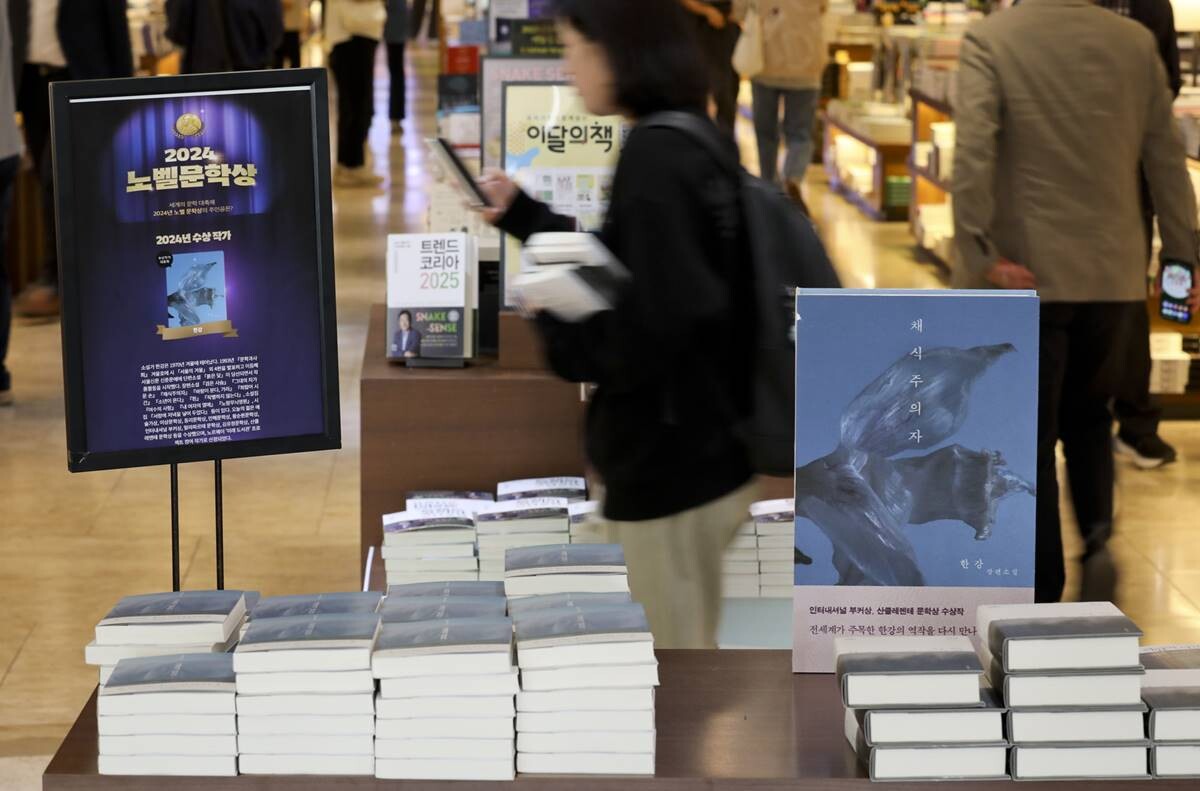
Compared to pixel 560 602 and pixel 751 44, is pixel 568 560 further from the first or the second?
pixel 751 44

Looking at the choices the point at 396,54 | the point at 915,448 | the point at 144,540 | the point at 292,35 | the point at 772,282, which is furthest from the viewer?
the point at 396,54

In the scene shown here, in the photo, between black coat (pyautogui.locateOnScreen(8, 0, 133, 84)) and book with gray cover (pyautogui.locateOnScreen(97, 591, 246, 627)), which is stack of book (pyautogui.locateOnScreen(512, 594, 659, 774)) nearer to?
book with gray cover (pyautogui.locateOnScreen(97, 591, 246, 627))

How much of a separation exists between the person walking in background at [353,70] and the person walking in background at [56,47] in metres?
4.47

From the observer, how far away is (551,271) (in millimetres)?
2328

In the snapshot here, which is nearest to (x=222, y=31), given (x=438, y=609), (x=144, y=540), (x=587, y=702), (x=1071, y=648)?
(x=144, y=540)

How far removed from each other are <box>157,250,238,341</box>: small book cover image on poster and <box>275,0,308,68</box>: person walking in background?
11713 mm

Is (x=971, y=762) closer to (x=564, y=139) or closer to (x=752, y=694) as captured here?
(x=752, y=694)

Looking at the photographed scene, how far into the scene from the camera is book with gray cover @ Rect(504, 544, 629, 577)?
2.26 meters

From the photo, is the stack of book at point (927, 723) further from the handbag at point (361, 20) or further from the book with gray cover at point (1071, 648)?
the handbag at point (361, 20)

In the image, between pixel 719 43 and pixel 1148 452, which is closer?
pixel 1148 452

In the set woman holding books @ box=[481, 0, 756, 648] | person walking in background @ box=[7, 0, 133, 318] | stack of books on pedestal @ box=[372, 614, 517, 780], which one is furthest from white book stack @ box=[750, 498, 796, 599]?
person walking in background @ box=[7, 0, 133, 318]

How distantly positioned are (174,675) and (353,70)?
36.4 feet

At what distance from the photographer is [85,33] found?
7.56m

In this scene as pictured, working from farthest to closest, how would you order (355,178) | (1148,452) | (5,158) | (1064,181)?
1. (355,178)
2. (5,158)
3. (1148,452)
4. (1064,181)
